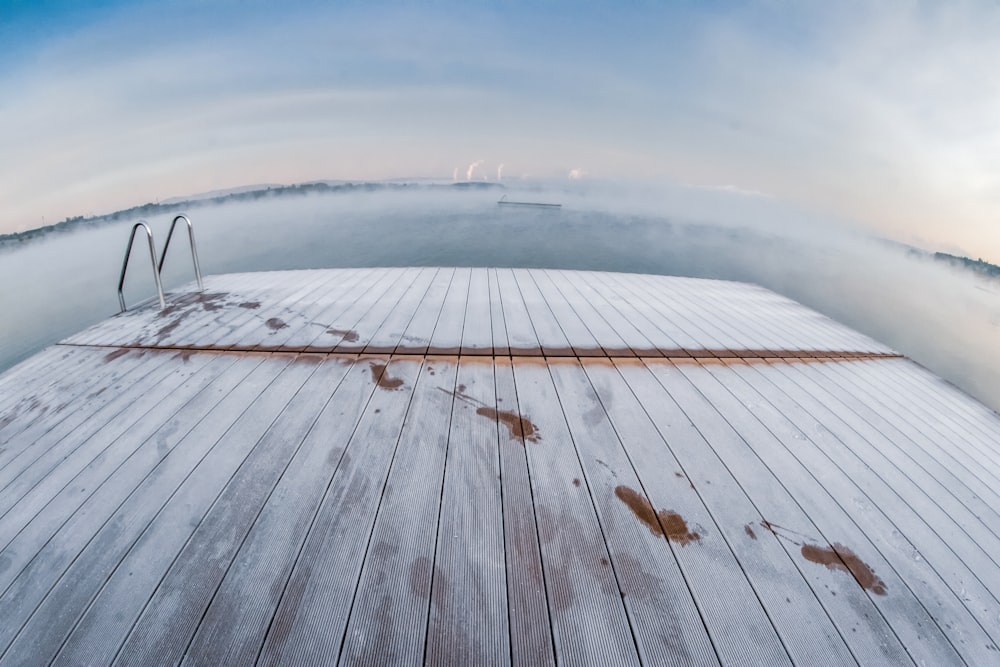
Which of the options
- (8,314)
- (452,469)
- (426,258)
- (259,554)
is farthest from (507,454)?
(8,314)

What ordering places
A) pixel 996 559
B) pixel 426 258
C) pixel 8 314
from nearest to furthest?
pixel 996 559 → pixel 8 314 → pixel 426 258

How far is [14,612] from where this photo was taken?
98 centimetres

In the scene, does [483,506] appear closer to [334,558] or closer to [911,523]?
[334,558]

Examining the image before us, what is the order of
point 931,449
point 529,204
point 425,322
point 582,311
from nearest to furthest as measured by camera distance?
point 931,449 < point 425,322 < point 582,311 < point 529,204

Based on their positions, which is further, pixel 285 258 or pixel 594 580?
pixel 285 258

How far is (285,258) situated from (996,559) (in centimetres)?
2592

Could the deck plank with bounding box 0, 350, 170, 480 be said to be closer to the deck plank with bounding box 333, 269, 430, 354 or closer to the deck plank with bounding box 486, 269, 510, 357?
the deck plank with bounding box 333, 269, 430, 354

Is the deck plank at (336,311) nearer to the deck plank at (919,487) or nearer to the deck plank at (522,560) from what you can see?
the deck plank at (522,560)

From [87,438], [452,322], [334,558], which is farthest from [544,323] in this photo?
[87,438]

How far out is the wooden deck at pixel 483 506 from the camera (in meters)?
0.96

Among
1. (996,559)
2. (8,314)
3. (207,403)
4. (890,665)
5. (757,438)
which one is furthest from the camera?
(8,314)

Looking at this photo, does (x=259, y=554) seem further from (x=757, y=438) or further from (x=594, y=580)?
(x=757, y=438)

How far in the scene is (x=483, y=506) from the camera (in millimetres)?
1287

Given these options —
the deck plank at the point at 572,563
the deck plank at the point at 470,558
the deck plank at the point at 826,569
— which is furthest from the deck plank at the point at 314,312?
the deck plank at the point at 826,569
